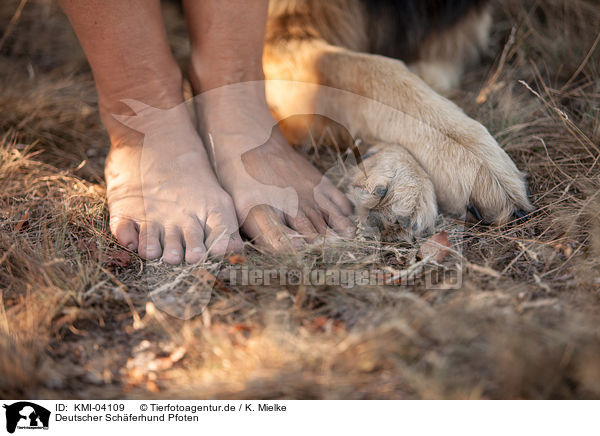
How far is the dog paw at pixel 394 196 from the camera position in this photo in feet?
3.73

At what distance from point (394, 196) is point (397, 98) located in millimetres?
315

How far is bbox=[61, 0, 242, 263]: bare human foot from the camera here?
1155 millimetres

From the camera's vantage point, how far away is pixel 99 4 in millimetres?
1156

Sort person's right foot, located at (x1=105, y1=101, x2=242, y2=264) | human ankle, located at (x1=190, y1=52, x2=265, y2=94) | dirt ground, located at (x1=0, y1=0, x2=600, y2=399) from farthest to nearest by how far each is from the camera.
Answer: human ankle, located at (x1=190, y1=52, x2=265, y2=94) → person's right foot, located at (x1=105, y1=101, x2=242, y2=264) → dirt ground, located at (x1=0, y1=0, x2=600, y2=399)

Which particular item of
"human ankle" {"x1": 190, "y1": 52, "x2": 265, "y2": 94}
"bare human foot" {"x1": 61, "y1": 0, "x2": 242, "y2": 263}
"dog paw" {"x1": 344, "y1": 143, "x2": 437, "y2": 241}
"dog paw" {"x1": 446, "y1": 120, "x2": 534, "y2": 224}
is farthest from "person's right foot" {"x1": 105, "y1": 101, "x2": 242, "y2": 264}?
"dog paw" {"x1": 446, "y1": 120, "x2": 534, "y2": 224}

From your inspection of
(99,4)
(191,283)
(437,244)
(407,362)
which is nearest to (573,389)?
(407,362)

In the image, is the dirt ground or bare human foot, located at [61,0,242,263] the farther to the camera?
bare human foot, located at [61,0,242,263]

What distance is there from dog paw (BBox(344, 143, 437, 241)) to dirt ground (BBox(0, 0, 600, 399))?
61mm

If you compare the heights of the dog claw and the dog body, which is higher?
the dog body

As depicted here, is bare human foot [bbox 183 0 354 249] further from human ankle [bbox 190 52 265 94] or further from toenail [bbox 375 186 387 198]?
toenail [bbox 375 186 387 198]

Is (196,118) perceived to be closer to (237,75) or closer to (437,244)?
(237,75)

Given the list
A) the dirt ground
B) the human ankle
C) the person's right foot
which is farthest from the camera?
the human ankle
